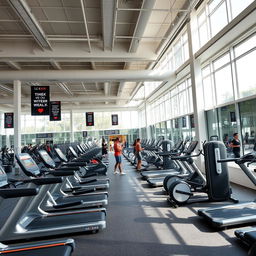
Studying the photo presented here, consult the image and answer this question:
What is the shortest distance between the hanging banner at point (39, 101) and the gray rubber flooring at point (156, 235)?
5913 mm

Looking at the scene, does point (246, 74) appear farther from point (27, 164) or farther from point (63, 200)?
point (27, 164)

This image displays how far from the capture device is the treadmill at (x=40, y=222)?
8.88 feet

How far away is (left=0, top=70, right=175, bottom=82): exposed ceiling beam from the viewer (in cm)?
921

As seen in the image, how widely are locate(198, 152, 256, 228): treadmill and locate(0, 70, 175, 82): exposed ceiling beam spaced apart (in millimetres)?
7389

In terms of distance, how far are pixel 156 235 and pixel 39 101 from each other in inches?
301

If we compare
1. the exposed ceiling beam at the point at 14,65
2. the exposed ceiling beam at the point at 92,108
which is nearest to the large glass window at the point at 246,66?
the exposed ceiling beam at the point at 14,65

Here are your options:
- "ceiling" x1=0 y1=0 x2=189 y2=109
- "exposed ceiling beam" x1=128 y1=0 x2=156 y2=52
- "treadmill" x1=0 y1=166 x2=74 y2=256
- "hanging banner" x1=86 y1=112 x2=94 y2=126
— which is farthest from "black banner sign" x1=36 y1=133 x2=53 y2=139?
"treadmill" x1=0 y1=166 x2=74 y2=256

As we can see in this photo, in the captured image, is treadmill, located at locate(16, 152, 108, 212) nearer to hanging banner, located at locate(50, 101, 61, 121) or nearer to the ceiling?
the ceiling

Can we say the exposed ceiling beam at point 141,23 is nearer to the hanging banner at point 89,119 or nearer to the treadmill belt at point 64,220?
the treadmill belt at point 64,220

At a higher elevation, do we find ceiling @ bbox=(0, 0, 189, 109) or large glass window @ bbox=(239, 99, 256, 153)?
ceiling @ bbox=(0, 0, 189, 109)

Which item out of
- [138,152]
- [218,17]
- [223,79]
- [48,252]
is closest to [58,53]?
[138,152]

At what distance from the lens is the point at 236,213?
3.05 m

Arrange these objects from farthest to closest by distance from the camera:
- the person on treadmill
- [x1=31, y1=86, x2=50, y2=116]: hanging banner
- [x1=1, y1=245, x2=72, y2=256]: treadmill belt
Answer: [x1=31, y1=86, x2=50, y2=116]: hanging banner, the person on treadmill, [x1=1, y1=245, x2=72, y2=256]: treadmill belt

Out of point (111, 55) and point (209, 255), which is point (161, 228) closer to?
point (209, 255)
